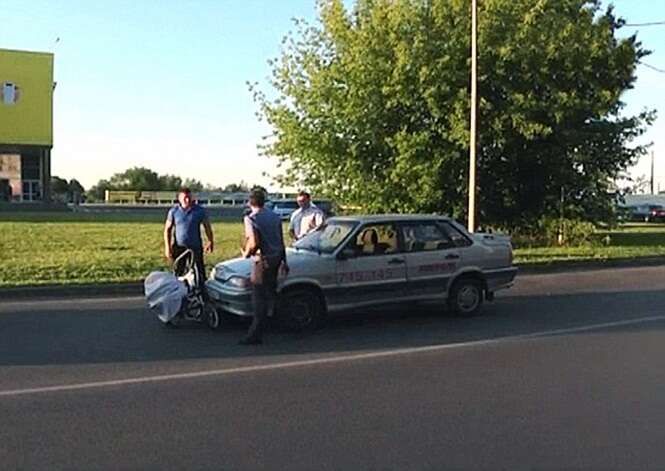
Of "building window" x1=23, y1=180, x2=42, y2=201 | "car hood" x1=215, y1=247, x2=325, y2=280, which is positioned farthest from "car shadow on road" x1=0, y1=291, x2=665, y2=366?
"building window" x1=23, y1=180, x2=42, y2=201

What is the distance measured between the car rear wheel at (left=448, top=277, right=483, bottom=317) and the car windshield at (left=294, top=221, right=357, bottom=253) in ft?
→ 5.81

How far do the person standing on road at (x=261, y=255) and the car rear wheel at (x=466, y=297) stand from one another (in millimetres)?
2911

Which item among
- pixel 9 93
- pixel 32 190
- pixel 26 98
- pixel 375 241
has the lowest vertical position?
pixel 375 241

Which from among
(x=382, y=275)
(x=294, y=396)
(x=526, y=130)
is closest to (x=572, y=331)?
(x=382, y=275)

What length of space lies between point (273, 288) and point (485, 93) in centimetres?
1426

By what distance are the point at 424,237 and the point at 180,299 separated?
11.1 ft

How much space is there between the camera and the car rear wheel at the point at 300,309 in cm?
976

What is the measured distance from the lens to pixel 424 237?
A: 11.0 meters

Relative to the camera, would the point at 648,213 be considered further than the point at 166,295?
Yes

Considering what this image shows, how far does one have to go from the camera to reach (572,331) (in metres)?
9.93

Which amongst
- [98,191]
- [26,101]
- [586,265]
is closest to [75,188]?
[98,191]

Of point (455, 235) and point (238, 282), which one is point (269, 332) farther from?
point (455, 235)

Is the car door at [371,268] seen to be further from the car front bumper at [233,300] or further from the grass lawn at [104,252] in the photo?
the grass lawn at [104,252]

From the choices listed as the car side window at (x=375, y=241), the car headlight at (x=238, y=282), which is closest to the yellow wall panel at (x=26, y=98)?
the car side window at (x=375, y=241)
